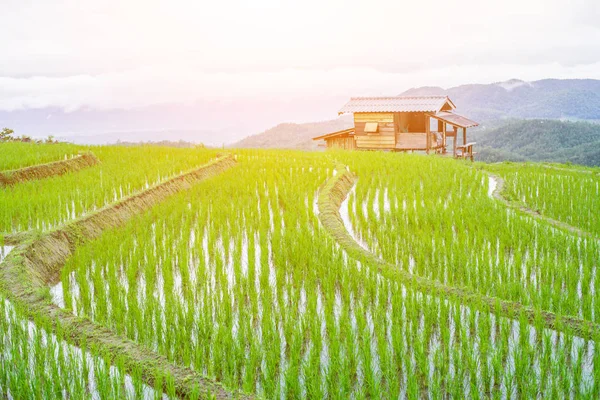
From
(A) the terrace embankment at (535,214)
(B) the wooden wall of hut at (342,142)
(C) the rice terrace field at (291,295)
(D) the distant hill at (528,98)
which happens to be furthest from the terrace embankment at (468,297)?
(D) the distant hill at (528,98)

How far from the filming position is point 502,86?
117375 millimetres

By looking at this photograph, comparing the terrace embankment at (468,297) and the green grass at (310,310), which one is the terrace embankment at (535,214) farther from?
the terrace embankment at (468,297)

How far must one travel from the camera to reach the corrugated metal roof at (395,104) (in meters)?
19.7

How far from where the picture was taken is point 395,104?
20422 millimetres

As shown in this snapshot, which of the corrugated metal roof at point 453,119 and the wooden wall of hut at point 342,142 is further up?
the corrugated metal roof at point 453,119

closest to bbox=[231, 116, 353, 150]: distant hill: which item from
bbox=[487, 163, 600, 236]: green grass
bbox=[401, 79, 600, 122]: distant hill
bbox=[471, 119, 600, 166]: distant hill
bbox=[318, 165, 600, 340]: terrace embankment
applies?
bbox=[471, 119, 600, 166]: distant hill

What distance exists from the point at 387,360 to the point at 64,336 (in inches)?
75.8

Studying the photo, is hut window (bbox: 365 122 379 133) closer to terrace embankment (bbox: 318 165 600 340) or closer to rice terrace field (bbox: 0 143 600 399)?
rice terrace field (bbox: 0 143 600 399)

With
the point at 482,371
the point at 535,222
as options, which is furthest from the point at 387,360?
the point at 535,222

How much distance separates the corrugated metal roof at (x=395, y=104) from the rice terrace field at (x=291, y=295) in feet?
38.3

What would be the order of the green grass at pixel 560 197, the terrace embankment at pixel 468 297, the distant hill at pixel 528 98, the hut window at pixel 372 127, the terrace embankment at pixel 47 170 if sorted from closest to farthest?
the terrace embankment at pixel 468 297, the green grass at pixel 560 197, the terrace embankment at pixel 47 170, the hut window at pixel 372 127, the distant hill at pixel 528 98

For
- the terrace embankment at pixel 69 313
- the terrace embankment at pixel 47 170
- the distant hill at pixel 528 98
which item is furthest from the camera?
the distant hill at pixel 528 98

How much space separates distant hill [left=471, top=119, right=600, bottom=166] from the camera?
46438mm

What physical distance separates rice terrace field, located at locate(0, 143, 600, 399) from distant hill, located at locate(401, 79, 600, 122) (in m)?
98.0
